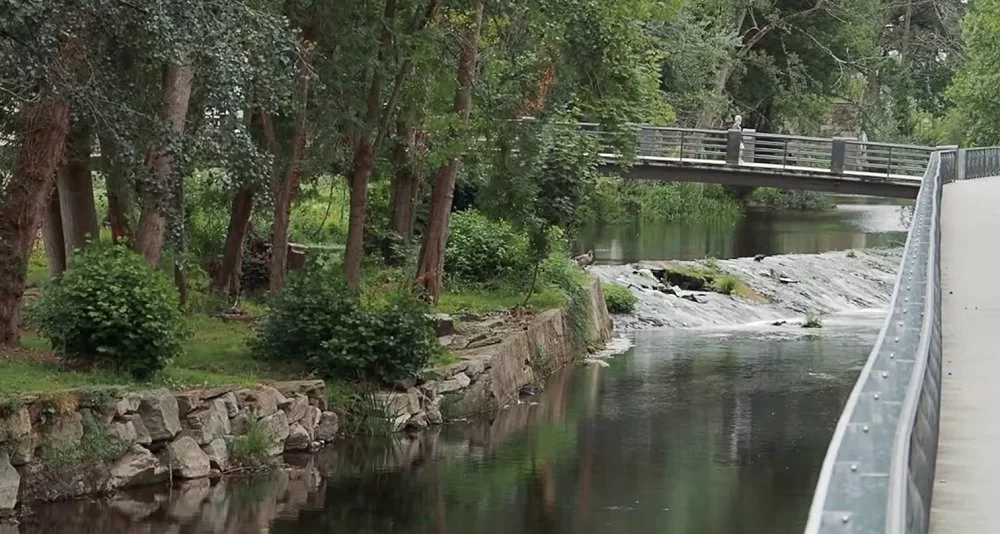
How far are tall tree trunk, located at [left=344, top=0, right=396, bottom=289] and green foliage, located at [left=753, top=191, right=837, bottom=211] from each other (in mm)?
44598

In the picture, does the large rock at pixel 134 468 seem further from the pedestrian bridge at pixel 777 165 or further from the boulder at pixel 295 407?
the pedestrian bridge at pixel 777 165

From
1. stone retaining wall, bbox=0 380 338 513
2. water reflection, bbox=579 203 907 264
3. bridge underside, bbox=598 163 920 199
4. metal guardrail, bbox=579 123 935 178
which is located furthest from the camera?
water reflection, bbox=579 203 907 264

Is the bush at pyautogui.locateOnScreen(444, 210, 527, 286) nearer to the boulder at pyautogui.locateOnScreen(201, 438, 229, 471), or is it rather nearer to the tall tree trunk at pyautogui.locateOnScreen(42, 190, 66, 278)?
the tall tree trunk at pyautogui.locateOnScreen(42, 190, 66, 278)

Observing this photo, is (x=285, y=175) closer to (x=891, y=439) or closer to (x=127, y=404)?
(x=127, y=404)

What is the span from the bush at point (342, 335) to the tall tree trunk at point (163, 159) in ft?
6.12

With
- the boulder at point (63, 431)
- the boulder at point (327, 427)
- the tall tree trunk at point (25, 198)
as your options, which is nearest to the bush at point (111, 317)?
the tall tree trunk at point (25, 198)

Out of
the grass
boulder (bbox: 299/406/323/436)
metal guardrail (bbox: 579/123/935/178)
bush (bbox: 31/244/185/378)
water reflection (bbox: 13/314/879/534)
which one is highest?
metal guardrail (bbox: 579/123/935/178)

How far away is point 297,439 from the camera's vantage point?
19969 millimetres

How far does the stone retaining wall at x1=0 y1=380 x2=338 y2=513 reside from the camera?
16.3 meters

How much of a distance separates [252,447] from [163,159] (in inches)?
142

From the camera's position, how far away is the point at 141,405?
58.3ft

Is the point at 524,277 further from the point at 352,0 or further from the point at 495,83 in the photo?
the point at 352,0

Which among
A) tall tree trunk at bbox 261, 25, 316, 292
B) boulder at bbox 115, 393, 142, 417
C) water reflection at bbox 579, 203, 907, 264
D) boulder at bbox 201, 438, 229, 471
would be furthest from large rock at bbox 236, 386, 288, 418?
water reflection at bbox 579, 203, 907, 264

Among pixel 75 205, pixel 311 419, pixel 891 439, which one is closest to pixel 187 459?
pixel 311 419
